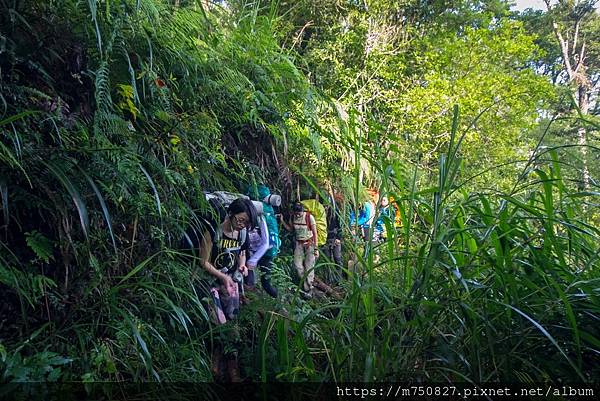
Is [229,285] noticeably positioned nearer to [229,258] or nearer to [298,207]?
[229,258]

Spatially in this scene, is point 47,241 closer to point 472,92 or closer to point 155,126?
point 155,126

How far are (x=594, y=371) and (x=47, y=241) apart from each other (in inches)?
74.9

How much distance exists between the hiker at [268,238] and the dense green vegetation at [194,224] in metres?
0.13

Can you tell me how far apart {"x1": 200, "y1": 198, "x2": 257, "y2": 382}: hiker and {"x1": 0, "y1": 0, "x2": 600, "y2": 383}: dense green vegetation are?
3.4 inches

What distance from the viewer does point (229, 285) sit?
2.66 metres

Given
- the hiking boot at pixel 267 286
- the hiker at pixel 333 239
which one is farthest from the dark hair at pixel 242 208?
the hiker at pixel 333 239

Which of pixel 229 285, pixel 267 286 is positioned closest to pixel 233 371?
pixel 229 285

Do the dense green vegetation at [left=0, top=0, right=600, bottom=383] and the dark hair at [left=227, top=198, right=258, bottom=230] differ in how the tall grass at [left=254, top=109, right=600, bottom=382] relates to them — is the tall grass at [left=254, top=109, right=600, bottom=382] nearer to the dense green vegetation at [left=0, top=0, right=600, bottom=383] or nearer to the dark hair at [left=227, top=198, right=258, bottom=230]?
the dense green vegetation at [left=0, top=0, right=600, bottom=383]

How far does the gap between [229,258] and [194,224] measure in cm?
32

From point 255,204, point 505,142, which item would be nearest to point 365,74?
point 505,142

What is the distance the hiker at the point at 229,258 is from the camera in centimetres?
254

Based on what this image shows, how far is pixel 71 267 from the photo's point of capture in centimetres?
183

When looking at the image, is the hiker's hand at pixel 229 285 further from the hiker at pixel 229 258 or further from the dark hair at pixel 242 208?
the dark hair at pixel 242 208

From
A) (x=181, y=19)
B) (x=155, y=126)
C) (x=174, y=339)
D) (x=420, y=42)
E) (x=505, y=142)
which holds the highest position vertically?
(x=420, y=42)
